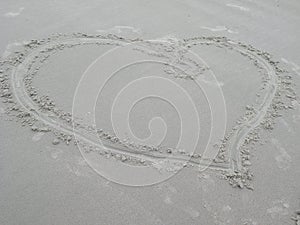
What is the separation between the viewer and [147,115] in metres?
2.74

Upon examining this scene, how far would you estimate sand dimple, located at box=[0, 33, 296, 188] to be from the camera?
2.42 m

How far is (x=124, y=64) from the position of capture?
321 cm

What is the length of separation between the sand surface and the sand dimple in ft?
0.04

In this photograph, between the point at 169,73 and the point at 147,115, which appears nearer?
the point at 147,115

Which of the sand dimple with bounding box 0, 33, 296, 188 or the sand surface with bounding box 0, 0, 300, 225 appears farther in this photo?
the sand dimple with bounding box 0, 33, 296, 188

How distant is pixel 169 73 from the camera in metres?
3.13

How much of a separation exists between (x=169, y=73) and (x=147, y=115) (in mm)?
593

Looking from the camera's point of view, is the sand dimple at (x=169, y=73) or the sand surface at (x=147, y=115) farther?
the sand dimple at (x=169, y=73)

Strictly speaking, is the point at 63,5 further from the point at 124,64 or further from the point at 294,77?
the point at 294,77

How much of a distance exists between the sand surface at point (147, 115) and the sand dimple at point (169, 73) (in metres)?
0.01

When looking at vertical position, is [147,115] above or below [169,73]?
below

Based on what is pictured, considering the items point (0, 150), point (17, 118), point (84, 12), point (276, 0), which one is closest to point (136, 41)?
point (84, 12)

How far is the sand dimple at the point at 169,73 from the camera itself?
242 cm

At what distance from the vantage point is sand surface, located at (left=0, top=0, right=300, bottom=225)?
7.12 feet
